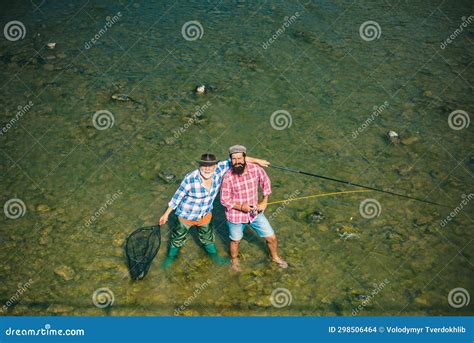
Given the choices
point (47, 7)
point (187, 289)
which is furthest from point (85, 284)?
point (47, 7)

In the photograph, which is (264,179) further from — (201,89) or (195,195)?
(201,89)

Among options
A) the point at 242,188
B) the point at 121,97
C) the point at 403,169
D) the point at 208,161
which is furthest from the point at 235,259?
the point at 121,97

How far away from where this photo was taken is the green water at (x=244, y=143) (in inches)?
280

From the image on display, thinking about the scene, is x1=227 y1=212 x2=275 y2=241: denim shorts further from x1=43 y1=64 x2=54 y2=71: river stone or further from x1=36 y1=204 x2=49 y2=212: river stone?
x1=43 y1=64 x2=54 y2=71: river stone

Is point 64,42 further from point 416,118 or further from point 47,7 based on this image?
point 416,118

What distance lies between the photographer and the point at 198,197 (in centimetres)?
657

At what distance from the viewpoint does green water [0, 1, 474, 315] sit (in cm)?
711

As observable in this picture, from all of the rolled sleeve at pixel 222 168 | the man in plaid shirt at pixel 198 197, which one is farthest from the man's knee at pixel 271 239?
the rolled sleeve at pixel 222 168

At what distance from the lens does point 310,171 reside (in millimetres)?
9148

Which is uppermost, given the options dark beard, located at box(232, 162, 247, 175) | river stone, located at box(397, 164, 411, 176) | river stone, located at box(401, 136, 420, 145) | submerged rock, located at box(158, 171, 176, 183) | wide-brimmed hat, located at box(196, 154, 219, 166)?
river stone, located at box(401, 136, 420, 145)

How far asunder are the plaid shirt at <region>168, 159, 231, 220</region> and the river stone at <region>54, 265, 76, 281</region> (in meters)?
2.03

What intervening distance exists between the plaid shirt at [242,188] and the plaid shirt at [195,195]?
0.51ft

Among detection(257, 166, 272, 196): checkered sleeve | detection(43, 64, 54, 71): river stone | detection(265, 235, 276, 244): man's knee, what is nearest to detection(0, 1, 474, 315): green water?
detection(43, 64, 54, 71): river stone

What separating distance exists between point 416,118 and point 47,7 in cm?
1143
